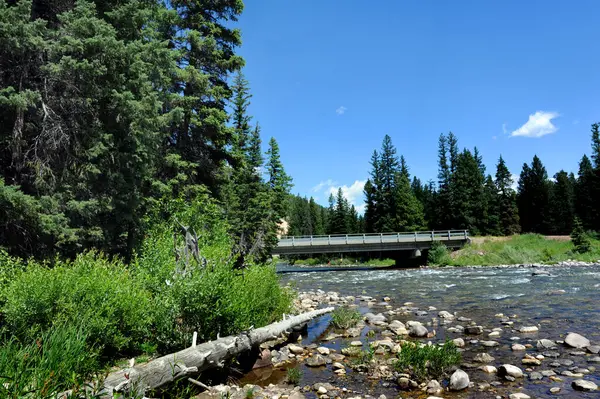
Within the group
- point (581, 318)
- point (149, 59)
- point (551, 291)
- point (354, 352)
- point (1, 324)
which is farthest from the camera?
point (551, 291)

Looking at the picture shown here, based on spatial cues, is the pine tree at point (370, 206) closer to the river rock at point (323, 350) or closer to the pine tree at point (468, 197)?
the pine tree at point (468, 197)

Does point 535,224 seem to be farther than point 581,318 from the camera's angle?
Yes

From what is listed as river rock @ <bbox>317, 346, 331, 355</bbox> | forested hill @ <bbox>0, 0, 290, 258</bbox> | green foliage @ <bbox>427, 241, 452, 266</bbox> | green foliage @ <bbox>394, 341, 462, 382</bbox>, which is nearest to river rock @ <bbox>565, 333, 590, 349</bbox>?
green foliage @ <bbox>394, 341, 462, 382</bbox>

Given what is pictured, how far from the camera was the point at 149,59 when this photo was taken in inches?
563

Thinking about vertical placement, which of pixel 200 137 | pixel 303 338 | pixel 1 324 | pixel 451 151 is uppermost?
pixel 451 151

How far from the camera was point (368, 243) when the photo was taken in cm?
4241

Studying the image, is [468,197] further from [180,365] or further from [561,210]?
[180,365]

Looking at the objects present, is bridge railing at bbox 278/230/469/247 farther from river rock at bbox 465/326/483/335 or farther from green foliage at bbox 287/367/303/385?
green foliage at bbox 287/367/303/385

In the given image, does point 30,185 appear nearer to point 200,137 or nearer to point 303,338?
point 200,137

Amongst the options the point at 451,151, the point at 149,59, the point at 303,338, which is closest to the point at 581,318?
the point at 303,338

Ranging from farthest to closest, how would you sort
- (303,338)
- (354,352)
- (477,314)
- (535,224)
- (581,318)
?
(535,224) < (477,314) < (581,318) < (303,338) < (354,352)

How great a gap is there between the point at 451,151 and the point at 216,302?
246 feet

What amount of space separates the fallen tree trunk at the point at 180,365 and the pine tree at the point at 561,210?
67.9 meters

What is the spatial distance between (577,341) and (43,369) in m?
10.8
